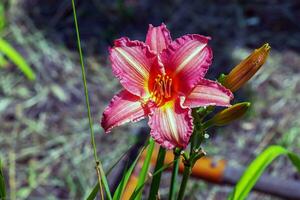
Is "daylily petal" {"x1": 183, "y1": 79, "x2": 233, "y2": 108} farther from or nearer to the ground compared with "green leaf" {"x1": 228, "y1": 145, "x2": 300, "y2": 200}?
farther from the ground

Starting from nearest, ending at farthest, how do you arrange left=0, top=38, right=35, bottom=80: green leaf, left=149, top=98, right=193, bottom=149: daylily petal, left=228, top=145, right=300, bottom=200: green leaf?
left=149, top=98, right=193, bottom=149: daylily petal, left=228, top=145, right=300, bottom=200: green leaf, left=0, top=38, right=35, bottom=80: green leaf

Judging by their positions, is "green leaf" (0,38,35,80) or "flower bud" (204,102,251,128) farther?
"green leaf" (0,38,35,80)

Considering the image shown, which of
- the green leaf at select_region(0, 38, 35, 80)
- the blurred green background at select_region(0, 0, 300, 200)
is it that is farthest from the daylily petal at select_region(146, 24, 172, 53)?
the green leaf at select_region(0, 38, 35, 80)

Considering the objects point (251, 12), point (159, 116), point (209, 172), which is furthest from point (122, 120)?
point (251, 12)

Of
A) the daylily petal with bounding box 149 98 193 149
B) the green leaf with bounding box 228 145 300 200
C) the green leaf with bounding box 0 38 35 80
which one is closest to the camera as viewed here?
the daylily petal with bounding box 149 98 193 149

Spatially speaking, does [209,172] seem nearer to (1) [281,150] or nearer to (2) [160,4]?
(1) [281,150]

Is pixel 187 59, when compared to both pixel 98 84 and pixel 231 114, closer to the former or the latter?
pixel 231 114

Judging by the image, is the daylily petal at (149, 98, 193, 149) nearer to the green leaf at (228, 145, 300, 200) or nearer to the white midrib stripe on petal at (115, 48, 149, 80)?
the white midrib stripe on petal at (115, 48, 149, 80)
